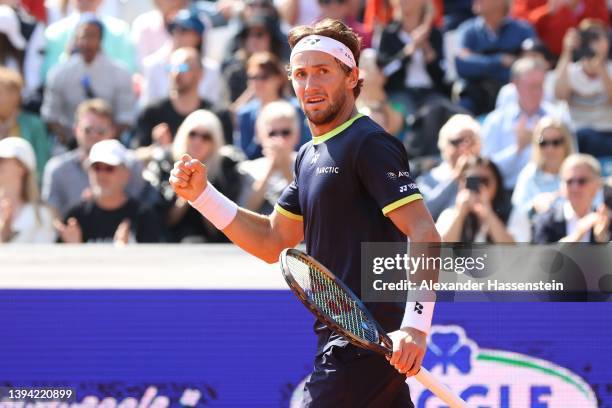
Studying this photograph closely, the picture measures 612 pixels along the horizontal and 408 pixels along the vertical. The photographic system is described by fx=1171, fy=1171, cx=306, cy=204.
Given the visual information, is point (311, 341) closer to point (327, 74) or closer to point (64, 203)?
point (327, 74)

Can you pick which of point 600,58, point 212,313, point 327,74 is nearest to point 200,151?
point 212,313

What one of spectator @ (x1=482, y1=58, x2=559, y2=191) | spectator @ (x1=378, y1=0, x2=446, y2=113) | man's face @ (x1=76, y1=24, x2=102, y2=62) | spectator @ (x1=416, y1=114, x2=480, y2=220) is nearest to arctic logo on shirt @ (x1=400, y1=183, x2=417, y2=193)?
spectator @ (x1=416, y1=114, x2=480, y2=220)

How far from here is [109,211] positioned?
8047mm

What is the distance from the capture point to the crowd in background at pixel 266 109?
7.89 metres

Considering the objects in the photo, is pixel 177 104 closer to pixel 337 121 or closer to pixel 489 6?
pixel 489 6

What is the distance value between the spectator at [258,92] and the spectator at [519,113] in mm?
1495

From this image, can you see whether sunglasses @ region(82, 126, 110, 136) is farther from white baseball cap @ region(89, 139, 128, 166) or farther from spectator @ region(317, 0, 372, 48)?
spectator @ region(317, 0, 372, 48)

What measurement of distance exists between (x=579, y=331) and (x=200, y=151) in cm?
364

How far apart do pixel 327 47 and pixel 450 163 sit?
403 centimetres

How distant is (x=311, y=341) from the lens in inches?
208

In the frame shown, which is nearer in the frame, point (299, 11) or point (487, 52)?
point (487, 52)

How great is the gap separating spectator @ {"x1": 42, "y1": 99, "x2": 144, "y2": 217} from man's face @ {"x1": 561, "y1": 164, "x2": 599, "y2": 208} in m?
3.05

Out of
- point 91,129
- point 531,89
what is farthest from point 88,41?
point 531,89

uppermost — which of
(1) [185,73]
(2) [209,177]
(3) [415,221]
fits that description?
(1) [185,73]
